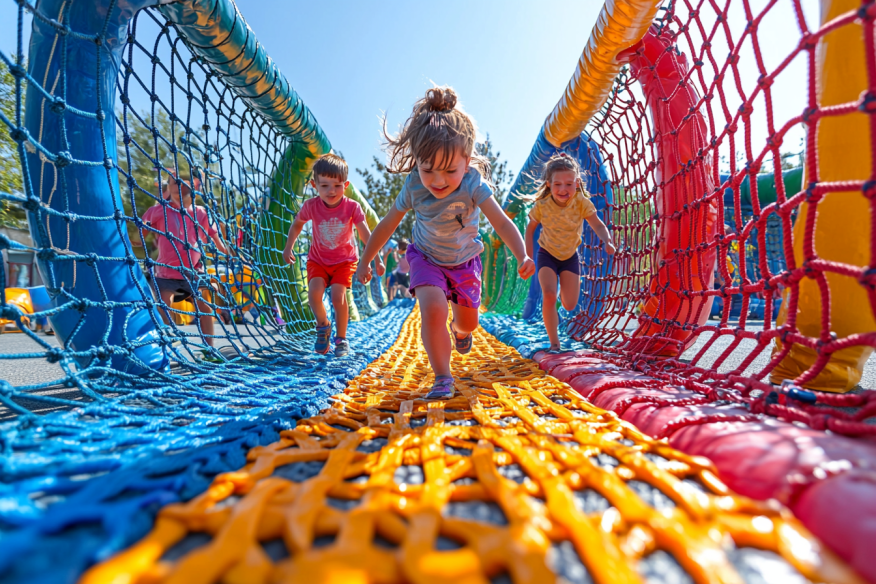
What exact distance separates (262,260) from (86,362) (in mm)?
1327

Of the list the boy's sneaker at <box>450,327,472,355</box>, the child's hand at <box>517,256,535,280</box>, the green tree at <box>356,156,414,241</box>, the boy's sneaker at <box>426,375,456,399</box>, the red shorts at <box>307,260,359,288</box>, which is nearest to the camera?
the boy's sneaker at <box>426,375,456,399</box>

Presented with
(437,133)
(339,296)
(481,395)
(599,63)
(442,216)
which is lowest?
(481,395)

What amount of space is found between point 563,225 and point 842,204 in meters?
1.11

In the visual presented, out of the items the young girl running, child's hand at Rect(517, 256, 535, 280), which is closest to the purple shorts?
the young girl running

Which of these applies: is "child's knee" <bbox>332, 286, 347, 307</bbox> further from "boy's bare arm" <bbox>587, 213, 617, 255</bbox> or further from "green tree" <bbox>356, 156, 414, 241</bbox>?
"green tree" <bbox>356, 156, 414, 241</bbox>

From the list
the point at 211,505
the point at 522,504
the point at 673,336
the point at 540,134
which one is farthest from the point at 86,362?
the point at 540,134

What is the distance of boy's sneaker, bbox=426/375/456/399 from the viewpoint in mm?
1104

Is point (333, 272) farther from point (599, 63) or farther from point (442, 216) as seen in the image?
point (599, 63)

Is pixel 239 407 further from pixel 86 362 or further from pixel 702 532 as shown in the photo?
pixel 702 532

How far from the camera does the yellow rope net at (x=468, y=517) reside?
0.37 metres

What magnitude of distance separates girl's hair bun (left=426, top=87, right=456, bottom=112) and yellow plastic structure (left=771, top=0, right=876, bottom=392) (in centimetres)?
92

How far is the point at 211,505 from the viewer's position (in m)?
0.49

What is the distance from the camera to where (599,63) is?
1.64m

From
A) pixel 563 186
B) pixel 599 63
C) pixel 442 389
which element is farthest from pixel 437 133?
pixel 563 186
